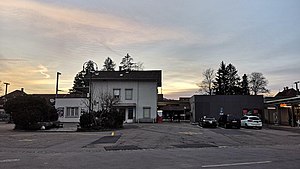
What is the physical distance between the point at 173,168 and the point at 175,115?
77.6m

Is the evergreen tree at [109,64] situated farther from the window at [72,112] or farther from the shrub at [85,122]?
the shrub at [85,122]

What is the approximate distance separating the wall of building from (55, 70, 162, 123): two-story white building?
804cm

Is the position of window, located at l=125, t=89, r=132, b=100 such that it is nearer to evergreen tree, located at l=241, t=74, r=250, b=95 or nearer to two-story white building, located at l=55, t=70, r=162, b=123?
two-story white building, located at l=55, t=70, r=162, b=123

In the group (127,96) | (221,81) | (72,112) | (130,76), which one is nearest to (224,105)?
(127,96)

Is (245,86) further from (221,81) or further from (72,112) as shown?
(72,112)

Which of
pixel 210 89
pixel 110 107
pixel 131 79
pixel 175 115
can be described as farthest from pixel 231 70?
pixel 110 107

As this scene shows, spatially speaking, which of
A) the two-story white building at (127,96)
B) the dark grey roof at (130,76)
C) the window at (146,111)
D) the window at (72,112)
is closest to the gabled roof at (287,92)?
the dark grey roof at (130,76)

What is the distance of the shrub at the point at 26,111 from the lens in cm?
3180

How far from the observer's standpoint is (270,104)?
49.8 metres

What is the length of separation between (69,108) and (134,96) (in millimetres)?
12068

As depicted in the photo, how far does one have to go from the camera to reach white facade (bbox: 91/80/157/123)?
164ft

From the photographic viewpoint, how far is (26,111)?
31.8 m

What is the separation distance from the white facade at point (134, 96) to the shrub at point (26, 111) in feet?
54.9

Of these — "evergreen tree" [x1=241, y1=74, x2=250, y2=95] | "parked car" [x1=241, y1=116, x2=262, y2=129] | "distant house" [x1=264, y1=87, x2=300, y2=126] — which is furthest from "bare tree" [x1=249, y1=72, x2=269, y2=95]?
"parked car" [x1=241, y1=116, x2=262, y2=129]
